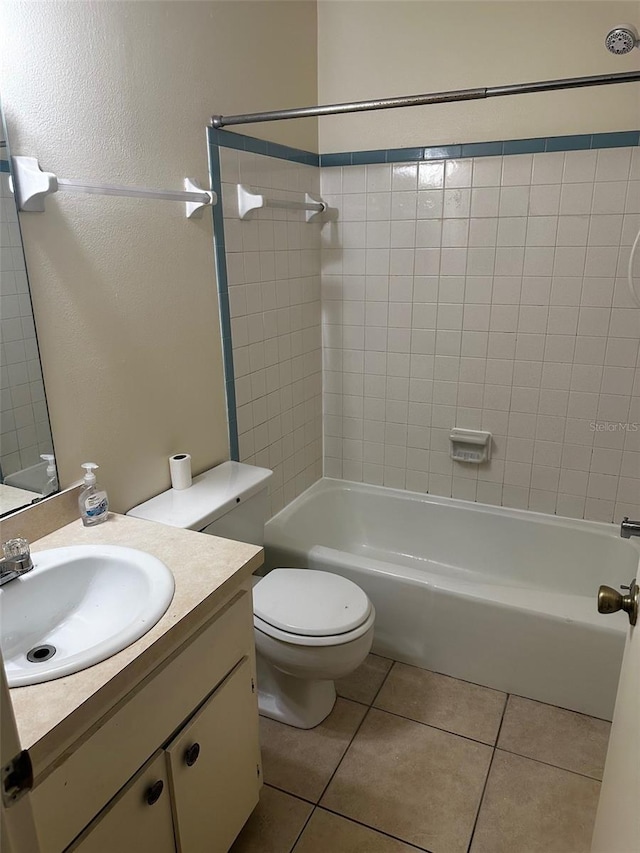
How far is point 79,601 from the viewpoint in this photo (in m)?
1.29

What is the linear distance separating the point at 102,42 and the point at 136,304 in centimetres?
64

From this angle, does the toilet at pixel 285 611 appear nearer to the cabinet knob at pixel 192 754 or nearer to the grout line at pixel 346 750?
the grout line at pixel 346 750

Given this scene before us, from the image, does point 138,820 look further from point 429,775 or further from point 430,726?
point 430,726

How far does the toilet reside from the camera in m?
1.71

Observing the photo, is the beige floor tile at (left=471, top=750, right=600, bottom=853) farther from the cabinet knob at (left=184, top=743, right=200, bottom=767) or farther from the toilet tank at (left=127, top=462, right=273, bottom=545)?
the toilet tank at (left=127, top=462, right=273, bottom=545)

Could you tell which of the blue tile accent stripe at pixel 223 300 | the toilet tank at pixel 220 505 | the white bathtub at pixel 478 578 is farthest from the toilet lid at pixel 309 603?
the blue tile accent stripe at pixel 223 300

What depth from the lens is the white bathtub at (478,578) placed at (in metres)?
1.95

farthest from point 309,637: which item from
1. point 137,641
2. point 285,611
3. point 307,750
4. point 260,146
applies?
point 260,146

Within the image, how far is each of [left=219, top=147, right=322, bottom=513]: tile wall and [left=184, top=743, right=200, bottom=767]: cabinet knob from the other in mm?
1167

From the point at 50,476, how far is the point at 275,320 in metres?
1.15

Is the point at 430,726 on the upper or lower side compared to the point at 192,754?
lower

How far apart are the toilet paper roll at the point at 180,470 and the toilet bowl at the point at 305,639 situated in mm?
412

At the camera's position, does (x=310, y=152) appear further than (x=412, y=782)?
Yes

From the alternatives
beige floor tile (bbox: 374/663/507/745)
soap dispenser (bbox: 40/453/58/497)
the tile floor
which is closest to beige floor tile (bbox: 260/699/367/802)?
the tile floor
